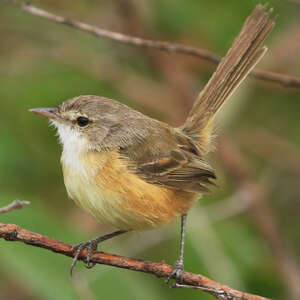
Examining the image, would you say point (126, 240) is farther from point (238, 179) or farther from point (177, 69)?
point (177, 69)

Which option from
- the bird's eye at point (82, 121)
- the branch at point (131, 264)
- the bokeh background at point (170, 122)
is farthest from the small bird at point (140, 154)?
the bokeh background at point (170, 122)

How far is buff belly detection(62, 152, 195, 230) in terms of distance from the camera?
3.19m

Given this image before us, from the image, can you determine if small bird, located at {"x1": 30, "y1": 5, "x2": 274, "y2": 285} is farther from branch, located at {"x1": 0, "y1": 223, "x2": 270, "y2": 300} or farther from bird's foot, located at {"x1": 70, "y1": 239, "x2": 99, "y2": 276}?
branch, located at {"x1": 0, "y1": 223, "x2": 270, "y2": 300}

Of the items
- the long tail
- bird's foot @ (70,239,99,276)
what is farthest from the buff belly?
the long tail

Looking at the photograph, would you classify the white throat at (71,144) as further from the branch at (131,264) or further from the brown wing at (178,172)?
the branch at (131,264)

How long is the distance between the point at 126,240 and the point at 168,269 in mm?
1714

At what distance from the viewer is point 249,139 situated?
18.7 ft

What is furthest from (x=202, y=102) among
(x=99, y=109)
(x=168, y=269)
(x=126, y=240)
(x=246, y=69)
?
(x=168, y=269)

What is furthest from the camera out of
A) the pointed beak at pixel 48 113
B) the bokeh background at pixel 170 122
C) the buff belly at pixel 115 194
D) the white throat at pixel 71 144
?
the bokeh background at pixel 170 122

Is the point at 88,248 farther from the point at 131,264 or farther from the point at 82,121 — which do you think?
the point at 82,121

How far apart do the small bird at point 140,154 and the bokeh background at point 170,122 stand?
0.38m

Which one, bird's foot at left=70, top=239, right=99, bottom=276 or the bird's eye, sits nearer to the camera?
bird's foot at left=70, top=239, right=99, bottom=276

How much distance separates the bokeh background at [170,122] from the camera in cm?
385

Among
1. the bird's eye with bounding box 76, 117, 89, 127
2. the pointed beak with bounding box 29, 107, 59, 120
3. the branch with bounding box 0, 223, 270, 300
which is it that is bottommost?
the branch with bounding box 0, 223, 270, 300
